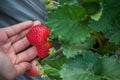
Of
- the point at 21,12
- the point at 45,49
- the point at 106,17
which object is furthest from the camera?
the point at 21,12

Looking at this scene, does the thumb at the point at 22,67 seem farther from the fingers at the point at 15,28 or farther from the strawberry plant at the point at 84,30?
the strawberry plant at the point at 84,30

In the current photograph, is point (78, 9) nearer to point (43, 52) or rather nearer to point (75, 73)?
point (75, 73)

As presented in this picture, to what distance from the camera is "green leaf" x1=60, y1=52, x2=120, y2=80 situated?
38 centimetres

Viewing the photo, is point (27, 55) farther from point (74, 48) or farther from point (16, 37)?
point (74, 48)

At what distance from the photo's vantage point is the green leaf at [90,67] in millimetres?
380

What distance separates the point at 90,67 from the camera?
39cm

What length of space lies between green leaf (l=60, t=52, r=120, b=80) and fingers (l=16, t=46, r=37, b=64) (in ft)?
1.19

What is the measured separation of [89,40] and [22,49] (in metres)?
0.41

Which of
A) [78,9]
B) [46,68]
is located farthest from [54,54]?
[78,9]

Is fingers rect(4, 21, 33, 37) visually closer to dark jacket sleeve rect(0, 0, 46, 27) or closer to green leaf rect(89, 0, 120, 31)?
dark jacket sleeve rect(0, 0, 46, 27)

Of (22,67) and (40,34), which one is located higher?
(40,34)

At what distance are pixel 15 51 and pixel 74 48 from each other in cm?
44

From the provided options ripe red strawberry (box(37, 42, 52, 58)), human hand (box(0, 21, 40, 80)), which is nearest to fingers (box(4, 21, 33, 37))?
human hand (box(0, 21, 40, 80))

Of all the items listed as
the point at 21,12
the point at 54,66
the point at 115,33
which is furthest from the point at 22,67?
the point at 115,33
